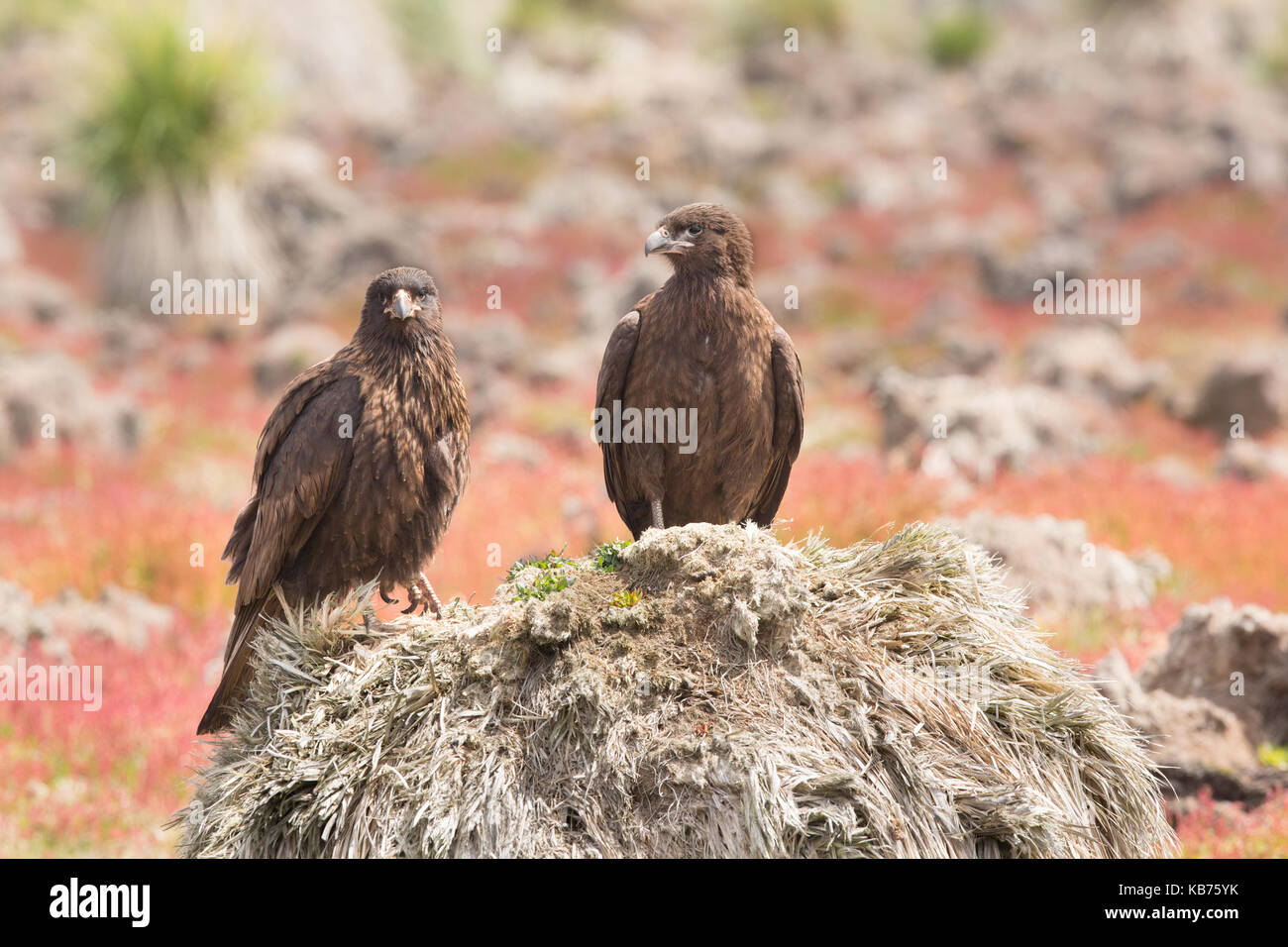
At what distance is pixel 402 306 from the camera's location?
530 cm

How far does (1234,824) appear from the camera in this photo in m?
6.03

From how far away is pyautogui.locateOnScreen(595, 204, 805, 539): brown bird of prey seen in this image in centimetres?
588

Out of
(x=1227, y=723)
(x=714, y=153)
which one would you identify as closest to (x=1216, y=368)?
(x=1227, y=723)

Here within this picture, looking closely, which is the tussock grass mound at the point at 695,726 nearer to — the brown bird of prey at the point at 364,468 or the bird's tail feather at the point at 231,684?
the bird's tail feather at the point at 231,684

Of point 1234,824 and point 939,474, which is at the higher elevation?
point 939,474

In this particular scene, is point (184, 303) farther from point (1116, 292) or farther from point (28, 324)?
point (1116, 292)

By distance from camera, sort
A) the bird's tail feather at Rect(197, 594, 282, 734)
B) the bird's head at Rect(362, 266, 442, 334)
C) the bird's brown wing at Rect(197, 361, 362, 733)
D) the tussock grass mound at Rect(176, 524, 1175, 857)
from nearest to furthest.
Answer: the tussock grass mound at Rect(176, 524, 1175, 857), the bird's tail feather at Rect(197, 594, 282, 734), the bird's brown wing at Rect(197, 361, 362, 733), the bird's head at Rect(362, 266, 442, 334)

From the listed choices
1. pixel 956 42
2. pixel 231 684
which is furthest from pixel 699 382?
pixel 956 42

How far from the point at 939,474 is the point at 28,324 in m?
16.8

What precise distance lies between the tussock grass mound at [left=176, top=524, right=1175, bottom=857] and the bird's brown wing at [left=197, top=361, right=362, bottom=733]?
2.60ft

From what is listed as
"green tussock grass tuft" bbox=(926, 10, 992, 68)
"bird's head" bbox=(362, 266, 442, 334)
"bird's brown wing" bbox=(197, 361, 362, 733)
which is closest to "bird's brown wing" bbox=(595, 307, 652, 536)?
Result: "bird's head" bbox=(362, 266, 442, 334)

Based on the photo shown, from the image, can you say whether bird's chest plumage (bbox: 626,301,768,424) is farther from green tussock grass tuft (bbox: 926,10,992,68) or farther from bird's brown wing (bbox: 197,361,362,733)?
green tussock grass tuft (bbox: 926,10,992,68)

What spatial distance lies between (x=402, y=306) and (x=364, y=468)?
80 centimetres

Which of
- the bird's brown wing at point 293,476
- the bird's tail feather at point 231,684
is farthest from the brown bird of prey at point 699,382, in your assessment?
the bird's tail feather at point 231,684
